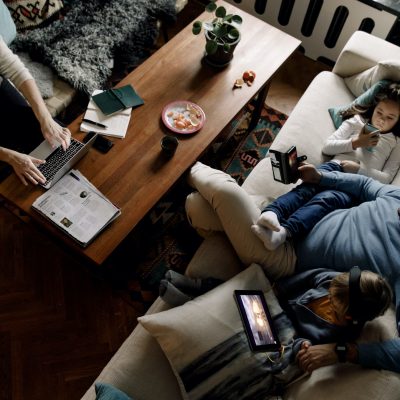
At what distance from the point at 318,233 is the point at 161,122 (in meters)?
0.85

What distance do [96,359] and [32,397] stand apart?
0.93ft

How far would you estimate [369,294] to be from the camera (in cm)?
133

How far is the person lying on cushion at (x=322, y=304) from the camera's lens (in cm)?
134

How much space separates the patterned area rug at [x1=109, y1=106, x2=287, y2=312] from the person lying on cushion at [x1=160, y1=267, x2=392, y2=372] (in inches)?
16.1

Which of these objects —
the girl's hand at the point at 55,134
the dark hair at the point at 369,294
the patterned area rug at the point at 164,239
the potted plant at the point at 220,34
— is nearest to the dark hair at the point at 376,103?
the patterned area rug at the point at 164,239

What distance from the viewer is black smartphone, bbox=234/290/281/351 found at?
138 centimetres

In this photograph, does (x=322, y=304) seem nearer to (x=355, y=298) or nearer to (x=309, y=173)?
(x=355, y=298)

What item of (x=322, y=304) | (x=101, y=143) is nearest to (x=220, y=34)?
(x=101, y=143)

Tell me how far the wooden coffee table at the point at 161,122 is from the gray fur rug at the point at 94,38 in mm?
283

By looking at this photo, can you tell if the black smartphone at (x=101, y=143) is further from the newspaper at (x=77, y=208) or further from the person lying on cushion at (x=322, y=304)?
the person lying on cushion at (x=322, y=304)

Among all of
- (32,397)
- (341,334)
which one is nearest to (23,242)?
(32,397)

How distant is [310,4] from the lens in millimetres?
2781

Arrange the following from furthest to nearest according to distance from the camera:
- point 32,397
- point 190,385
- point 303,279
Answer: point 32,397, point 303,279, point 190,385

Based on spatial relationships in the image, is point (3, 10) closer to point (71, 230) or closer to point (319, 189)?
point (71, 230)
